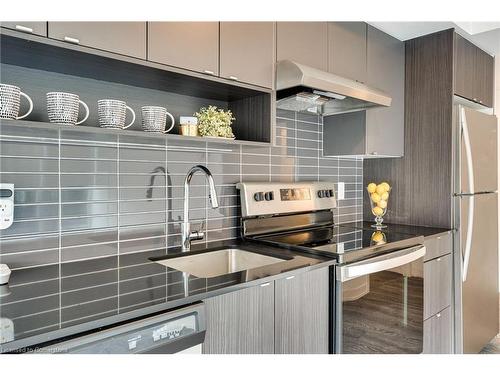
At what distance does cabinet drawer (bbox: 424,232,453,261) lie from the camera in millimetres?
2250

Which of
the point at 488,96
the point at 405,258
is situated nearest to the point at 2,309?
the point at 405,258

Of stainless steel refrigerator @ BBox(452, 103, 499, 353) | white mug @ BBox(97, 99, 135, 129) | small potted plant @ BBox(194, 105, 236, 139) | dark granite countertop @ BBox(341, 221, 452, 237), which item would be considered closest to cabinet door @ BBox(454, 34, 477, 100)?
stainless steel refrigerator @ BBox(452, 103, 499, 353)

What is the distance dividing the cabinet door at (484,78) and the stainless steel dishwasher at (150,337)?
8.88ft

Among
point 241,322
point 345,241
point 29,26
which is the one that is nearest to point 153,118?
point 29,26

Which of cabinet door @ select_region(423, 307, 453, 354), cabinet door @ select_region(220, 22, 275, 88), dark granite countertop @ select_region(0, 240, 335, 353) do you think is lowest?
cabinet door @ select_region(423, 307, 453, 354)

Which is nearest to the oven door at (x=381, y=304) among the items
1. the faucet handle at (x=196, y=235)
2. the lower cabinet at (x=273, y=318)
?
the lower cabinet at (x=273, y=318)

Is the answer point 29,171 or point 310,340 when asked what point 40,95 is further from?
point 310,340

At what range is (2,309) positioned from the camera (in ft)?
3.24

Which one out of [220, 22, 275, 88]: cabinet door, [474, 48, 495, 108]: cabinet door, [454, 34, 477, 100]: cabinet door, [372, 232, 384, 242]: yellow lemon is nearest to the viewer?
[220, 22, 275, 88]: cabinet door

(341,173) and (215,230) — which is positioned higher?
(341,173)

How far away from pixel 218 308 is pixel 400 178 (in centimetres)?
201

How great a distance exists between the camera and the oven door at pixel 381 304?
64.1 inches

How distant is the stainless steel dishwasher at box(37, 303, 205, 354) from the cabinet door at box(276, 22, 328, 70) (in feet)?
4.41

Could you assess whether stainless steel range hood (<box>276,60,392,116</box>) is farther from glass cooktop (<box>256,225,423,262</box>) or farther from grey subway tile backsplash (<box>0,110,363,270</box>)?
glass cooktop (<box>256,225,423,262</box>)
